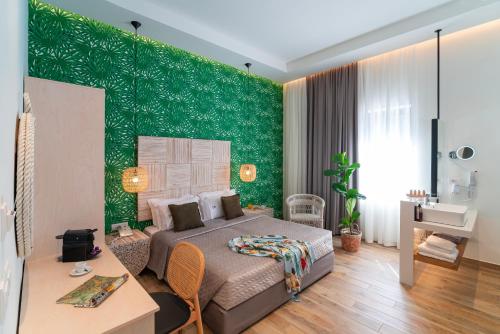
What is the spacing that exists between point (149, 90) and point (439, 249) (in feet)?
13.0

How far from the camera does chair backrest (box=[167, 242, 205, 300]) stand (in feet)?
5.01

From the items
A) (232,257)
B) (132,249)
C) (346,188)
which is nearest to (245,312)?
(232,257)

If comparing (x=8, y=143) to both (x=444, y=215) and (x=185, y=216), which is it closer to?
(x=185, y=216)

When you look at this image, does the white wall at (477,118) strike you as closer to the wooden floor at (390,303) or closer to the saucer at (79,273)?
the wooden floor at (390,303)

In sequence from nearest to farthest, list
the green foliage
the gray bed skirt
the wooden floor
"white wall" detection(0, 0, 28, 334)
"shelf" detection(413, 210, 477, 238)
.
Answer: "white wall" detection(0, 0, 28, 334) < the gray bed skirt < the wooden floor < "shelf" detection(413, 210, 477, 238) < the green foliage

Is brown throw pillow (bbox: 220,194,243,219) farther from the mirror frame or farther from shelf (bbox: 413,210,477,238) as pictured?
the mirror frame

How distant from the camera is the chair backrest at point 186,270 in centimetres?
153

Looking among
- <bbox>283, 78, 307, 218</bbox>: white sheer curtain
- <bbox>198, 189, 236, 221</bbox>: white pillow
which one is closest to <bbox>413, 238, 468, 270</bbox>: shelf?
<bbox>283, 78, 307, 218</bbox>: white sheer curtain

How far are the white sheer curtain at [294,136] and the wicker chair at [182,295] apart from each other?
11.8 ft

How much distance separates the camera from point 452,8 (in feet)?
9.02

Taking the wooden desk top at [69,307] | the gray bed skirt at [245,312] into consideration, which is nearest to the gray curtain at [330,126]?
the gray bed skirt at [245,312]

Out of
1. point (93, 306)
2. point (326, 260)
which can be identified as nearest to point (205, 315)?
point (93, 306)

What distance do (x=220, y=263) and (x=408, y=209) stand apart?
2164mm

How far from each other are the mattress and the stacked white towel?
3.28 ft
